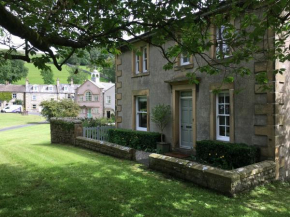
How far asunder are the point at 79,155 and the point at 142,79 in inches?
212

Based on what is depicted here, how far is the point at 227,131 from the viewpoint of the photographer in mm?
9125

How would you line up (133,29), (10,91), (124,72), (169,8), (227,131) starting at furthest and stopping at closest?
(10,91) → (124,72) → (227,131) → (133,29) → (169,8)

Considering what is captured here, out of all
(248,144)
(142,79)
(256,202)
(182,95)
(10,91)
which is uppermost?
(10,91)

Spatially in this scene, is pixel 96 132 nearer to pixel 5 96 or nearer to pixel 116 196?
pixel 116 196

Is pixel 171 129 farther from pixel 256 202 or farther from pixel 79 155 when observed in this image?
pixel 256 202

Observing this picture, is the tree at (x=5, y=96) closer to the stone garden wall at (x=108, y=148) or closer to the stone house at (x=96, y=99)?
the stone house at (x=96, y=99)

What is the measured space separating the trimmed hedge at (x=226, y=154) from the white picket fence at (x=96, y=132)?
267 inches

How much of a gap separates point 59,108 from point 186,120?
3020cm

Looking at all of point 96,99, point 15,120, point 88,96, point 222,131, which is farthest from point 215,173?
point 15,120

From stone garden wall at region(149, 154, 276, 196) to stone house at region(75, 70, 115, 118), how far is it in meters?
38.1

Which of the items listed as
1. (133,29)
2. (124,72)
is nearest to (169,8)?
(133,29)

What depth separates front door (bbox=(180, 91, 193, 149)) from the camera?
10781mm

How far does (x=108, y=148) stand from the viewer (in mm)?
10367

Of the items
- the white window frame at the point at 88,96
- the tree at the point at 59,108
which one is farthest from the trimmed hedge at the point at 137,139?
the white window frame at the point at 88,96
